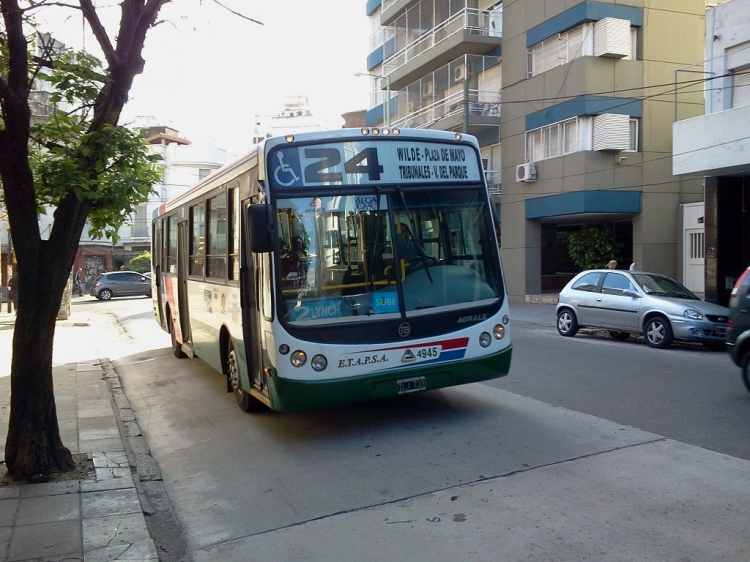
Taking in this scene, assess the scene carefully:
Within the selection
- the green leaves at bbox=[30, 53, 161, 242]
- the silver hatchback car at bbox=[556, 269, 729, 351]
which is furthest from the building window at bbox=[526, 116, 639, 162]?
the green leaves at bbox=[30, 53, 161, 242]

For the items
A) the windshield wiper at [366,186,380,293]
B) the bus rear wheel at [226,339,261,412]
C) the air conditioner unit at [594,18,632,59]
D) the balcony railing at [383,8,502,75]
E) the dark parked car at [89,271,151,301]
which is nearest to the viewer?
the windshield wiper at [366,186,380,293]

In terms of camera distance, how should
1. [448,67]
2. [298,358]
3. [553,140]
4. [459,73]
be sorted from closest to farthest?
[298,358] < [553,140] < [459,73] < [448,67]

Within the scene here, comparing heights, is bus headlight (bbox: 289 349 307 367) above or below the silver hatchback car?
above

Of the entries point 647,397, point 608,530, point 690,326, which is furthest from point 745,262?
point 608,530

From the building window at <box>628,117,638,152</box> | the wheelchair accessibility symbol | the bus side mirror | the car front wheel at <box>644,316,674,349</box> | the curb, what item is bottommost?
the curb

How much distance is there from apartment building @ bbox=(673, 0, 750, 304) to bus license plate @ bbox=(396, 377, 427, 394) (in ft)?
42.4

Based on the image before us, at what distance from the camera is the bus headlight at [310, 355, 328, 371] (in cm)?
695

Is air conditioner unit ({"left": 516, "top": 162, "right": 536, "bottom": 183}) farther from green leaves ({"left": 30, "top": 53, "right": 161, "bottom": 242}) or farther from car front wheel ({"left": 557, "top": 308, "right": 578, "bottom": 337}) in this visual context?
green leaves ({"left": 30, "top": 53, "right": 161, "bottom": 242})

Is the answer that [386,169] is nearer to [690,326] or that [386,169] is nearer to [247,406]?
[247,406]

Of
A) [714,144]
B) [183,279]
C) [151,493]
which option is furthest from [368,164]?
[714,144]

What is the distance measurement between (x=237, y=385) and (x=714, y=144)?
1394cm

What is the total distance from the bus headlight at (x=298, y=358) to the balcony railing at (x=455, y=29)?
24.8 metres

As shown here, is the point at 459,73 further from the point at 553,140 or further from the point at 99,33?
the point at 99,33

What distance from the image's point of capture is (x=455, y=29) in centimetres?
3016
